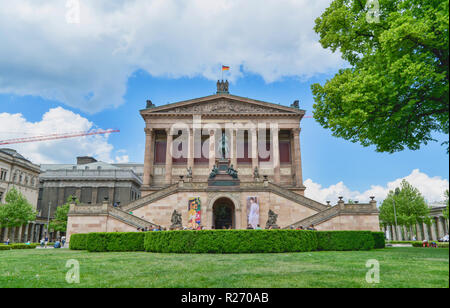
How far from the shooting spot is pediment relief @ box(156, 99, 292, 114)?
53.4 meters

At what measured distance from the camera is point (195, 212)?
113 feet

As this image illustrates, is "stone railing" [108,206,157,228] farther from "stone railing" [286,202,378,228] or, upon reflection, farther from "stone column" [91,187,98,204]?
"stone column" [91,187,98,204]

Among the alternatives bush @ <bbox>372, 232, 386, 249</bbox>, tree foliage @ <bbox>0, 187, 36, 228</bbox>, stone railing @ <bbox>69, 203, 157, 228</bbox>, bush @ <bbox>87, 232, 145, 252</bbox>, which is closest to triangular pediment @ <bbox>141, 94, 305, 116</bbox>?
tree foliage @ <bbox>0, 187, 36, 228</bbox>

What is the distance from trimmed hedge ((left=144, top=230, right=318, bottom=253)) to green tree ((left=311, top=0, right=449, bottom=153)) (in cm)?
780

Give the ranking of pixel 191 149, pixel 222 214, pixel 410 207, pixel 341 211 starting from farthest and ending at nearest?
pixel 191 149
pixel 410 207
pixel 222 214
pixel 341 211

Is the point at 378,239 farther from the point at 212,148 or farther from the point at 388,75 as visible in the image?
the point at 212,148

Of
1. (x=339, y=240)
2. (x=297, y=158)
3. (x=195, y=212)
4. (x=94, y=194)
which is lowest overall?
(x=339, y=240)


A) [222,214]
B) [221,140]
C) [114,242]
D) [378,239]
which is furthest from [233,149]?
[114,242]

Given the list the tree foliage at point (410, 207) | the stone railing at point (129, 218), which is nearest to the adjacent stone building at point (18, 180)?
the stone railing at point (129, 218)

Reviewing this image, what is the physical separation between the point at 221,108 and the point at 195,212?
24.3 metres

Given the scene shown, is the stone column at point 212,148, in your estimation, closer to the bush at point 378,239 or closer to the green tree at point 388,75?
the bush at point 378,239
